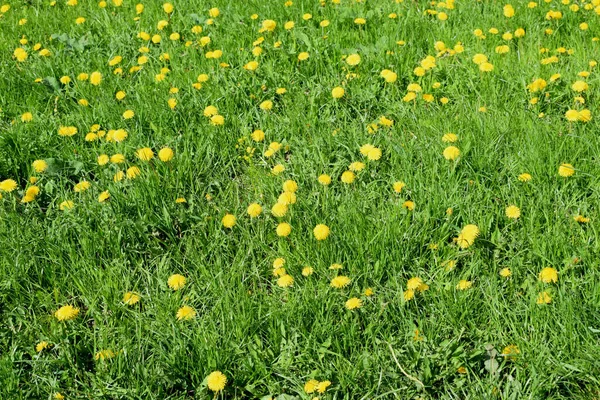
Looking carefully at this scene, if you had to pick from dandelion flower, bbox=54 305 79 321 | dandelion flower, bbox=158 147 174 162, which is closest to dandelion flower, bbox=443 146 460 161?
dandelion flower, bbox=158 147 174 162

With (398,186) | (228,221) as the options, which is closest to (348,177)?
(398,186)

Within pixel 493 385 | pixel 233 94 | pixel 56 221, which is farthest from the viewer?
pixel 233 94

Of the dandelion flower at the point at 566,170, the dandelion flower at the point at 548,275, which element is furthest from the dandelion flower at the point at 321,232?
the dandelion flower at the point at 566,170

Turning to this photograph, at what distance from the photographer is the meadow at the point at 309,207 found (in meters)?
2.29

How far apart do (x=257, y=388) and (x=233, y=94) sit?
1.94 m

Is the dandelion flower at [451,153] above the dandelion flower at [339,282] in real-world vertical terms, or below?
above

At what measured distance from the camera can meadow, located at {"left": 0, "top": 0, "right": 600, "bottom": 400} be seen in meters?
2.29

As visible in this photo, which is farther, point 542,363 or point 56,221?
point 56,221

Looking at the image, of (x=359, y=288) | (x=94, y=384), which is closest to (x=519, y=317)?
(x=359, y=288)

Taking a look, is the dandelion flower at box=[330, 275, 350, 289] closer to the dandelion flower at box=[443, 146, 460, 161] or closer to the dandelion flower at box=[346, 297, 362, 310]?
the dandelion flower at box=[346, 297, 362, 310]

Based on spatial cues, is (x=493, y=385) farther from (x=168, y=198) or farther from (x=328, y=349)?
(x=168, y=198)

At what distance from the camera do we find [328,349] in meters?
2.34

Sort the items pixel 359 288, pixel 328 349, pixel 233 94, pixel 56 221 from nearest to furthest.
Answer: pixel 328 349
pixel 359 288
pixel 56 221
pixel 233 94

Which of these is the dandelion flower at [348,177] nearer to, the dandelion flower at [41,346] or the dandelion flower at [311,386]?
the dandelion flower at [311,386]
